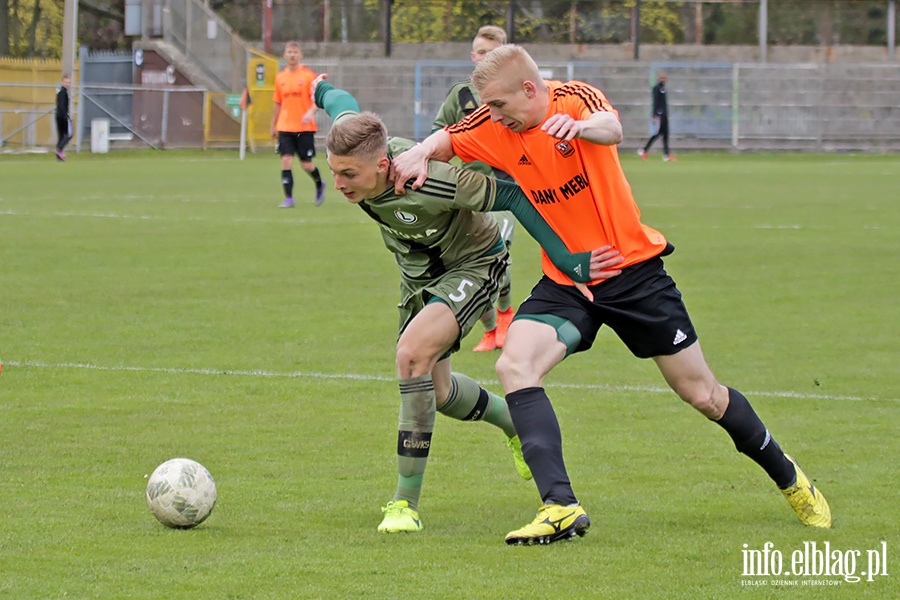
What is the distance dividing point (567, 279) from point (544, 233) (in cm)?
22

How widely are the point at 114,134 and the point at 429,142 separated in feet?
122

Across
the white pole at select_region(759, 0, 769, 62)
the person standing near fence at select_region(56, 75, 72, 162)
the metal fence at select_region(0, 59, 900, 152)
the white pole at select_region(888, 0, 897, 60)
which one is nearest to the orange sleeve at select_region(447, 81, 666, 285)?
the person standing near fence at select_region(56, 75, 72, 162)

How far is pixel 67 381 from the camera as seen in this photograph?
8.39m

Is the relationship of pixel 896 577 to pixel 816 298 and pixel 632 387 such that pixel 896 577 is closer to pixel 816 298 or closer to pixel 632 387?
pixel 632 387

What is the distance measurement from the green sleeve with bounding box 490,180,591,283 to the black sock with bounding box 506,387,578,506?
1.78 ft

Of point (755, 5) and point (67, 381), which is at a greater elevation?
point (755, 5)

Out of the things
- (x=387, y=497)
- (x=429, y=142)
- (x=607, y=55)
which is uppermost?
(x=607, y=55)

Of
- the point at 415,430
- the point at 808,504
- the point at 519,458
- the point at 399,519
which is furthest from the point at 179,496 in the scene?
the point at 808,504

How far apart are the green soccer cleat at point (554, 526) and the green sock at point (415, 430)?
27.3 inches

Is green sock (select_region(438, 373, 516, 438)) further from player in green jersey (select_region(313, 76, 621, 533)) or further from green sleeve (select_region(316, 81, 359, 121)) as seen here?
green sleeve (select_region(316, 81, 359, 121))

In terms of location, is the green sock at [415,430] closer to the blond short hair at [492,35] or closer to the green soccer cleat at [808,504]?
the green soccer cleat at [808,504]

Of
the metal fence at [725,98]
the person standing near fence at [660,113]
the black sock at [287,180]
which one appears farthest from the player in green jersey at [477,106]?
the metal fence at [725,98]

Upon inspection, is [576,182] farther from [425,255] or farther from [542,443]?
[542,443]

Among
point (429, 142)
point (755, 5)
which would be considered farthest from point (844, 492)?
point (755, 5)
